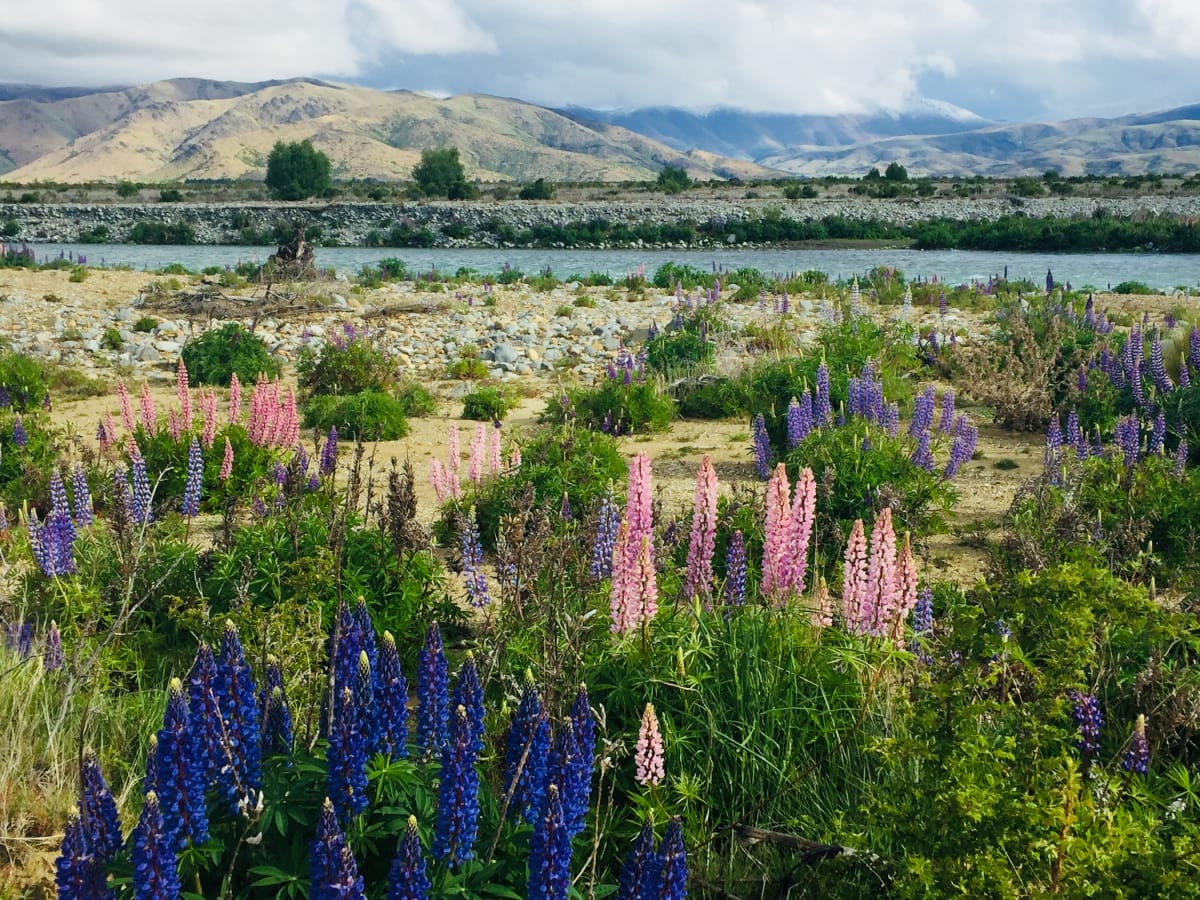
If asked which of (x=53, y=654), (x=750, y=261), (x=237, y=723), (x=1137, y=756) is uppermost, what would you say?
(x=750, y=261)

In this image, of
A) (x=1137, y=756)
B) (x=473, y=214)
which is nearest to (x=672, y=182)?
(x=473, y=214)

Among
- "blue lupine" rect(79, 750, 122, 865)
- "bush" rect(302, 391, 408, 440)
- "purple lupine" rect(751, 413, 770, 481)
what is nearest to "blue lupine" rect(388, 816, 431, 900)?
"blue lupine" rect(79, 750, 122, 865)

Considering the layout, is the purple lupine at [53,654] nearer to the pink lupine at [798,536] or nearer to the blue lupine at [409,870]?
the blue lupine at [409,870]

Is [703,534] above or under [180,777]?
above

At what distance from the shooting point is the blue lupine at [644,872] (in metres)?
2.40

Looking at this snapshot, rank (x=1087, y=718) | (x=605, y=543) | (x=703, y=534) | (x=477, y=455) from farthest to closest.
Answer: (x=477, y=455), (x=605, y=543), (x=703, y=534), (x=1087, y=718)

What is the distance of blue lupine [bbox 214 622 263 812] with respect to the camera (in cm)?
274

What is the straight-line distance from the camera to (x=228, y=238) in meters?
52.0

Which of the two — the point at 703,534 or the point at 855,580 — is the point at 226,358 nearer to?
the point at 703,534

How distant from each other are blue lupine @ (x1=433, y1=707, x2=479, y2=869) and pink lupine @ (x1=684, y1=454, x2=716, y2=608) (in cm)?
190

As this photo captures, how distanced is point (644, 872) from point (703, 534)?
2.15 metres

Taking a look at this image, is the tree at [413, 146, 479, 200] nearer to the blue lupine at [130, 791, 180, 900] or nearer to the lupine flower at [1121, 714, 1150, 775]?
the lupine flower at [1121, 714, 1150, 775]

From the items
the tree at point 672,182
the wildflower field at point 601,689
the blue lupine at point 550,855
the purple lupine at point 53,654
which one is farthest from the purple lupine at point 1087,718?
the tree at point 672,182

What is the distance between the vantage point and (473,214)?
56.0 meters
